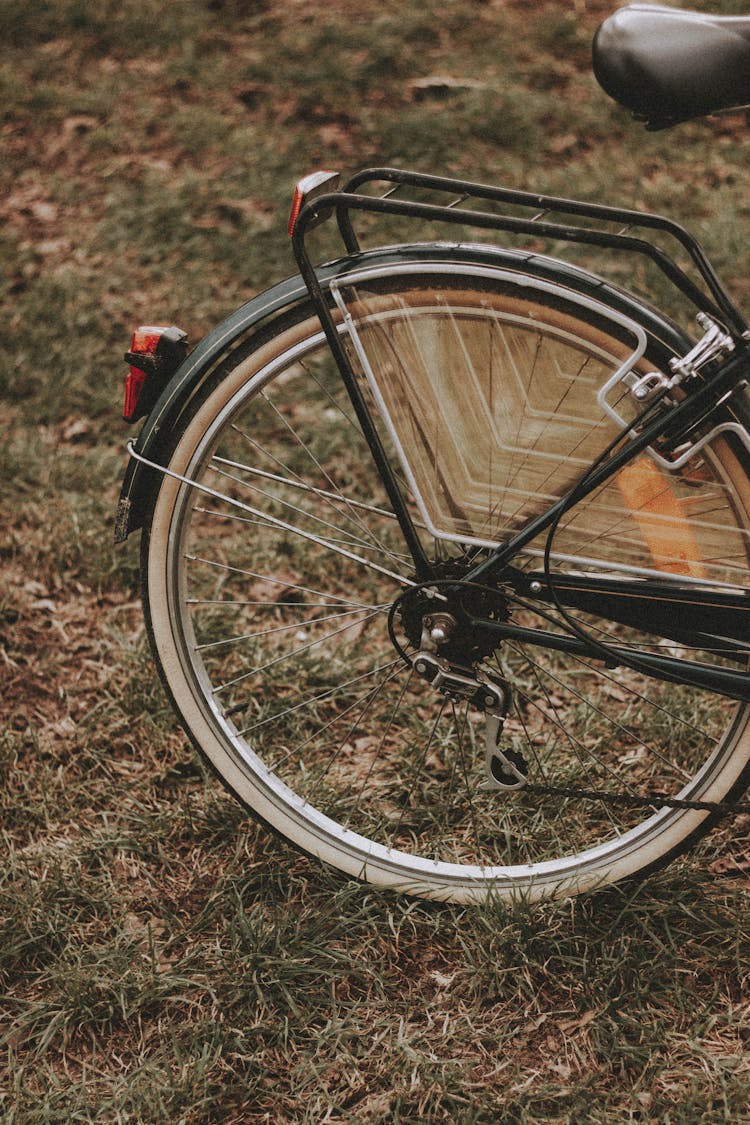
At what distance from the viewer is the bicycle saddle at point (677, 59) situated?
152 cm

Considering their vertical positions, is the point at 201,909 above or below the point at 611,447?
below

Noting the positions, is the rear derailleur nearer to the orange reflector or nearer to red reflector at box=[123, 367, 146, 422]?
the orange reflector

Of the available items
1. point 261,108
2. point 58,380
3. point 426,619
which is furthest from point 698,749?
point 261,108

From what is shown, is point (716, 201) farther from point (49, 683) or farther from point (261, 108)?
point (49, 683)

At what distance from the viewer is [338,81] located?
4.75 m

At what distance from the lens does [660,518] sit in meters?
1.71

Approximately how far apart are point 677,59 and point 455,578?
0.89 metres

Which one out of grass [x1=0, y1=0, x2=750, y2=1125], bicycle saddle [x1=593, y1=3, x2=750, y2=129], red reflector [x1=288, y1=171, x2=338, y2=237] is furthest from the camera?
grass [x1=0, y1=0, x2=750, y2=1125]

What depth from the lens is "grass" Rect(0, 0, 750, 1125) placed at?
1776 millimetres

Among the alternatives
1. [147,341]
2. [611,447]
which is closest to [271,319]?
[147,341]

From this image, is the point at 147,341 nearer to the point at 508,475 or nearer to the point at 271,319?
the point at 271,319

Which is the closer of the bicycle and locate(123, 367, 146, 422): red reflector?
the bicycle

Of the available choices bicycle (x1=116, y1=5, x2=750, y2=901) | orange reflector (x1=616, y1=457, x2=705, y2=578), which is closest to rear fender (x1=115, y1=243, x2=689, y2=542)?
bicycle (x1=116, y1=5, x2=750, y2=901)

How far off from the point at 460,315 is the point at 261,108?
3519mm
